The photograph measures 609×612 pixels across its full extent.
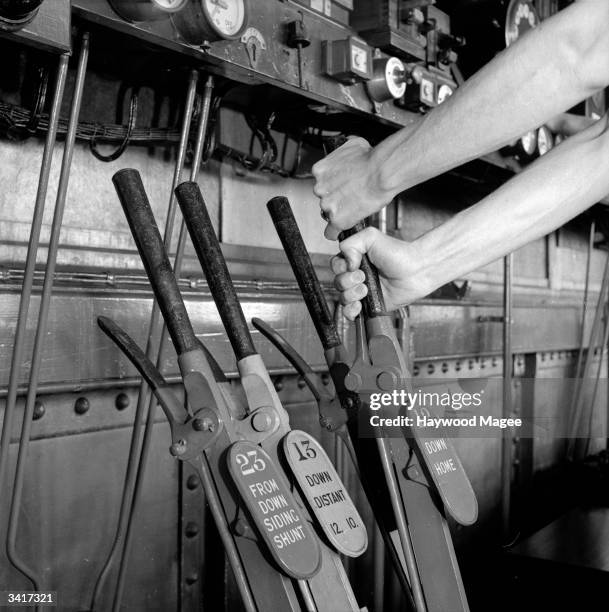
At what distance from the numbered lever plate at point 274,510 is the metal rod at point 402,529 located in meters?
0.18

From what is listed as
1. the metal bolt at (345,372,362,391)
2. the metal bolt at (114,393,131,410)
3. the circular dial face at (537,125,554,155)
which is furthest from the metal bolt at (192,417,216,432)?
the circular dial face at (537,125,554,155)

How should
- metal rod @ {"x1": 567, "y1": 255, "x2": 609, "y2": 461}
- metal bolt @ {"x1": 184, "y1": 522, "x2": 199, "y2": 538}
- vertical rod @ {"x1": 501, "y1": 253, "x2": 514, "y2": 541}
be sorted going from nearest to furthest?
metal bolt @ {"x1": 184, "y1": 522, "x2": 199, "y2": 538} → vertical rod @ {"x1": 501, "y1": 253, "x2": 514, "y2": 541} → metal rod @ {"x1": 567, "y1": 255, "x2": 609, "y2": 461}

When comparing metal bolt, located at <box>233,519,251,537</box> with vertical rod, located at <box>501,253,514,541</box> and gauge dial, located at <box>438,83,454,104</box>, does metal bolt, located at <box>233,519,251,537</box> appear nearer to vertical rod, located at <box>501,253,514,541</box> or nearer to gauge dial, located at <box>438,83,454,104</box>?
gauge dial, located at <box>438,83,454,104</box>

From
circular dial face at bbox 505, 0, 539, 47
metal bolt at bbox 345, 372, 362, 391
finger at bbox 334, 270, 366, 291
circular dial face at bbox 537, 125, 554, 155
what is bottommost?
metal bolt at bbox 345, 372, 362, 391

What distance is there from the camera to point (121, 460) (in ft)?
5.35

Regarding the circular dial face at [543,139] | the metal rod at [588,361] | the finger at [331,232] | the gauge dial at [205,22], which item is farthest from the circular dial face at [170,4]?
the metal rod at [588,361]

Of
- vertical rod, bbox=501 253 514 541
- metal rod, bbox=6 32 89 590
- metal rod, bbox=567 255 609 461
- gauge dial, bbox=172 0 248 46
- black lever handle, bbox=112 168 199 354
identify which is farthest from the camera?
metal rod, bbox=567 255 609 461

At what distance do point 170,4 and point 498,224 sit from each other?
0.75m

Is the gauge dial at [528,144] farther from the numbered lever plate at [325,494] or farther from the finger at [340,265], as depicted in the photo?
the numbered lever plate at [325,494]

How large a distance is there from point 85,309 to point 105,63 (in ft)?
2.05

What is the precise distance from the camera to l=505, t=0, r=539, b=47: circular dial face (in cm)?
246

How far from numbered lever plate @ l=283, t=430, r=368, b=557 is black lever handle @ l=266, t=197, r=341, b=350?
0.72 feet

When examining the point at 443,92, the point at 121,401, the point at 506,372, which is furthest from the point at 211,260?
the point at 506,372

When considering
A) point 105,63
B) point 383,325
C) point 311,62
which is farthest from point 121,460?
point 311,62
